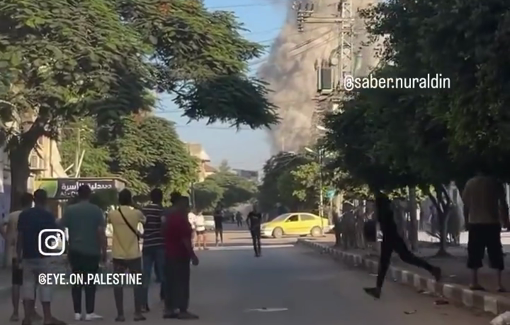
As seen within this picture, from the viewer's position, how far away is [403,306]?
603 inches

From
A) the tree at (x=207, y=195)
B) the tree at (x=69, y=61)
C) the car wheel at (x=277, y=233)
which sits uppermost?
the tree at (x=207, y=195)

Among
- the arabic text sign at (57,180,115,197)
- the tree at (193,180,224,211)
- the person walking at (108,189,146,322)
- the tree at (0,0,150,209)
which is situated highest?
the tree at (193,180,224,211)

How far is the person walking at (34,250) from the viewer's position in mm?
12648

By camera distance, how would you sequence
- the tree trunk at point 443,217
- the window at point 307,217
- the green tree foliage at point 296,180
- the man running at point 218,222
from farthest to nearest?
the green tree foliage at point 296,180 → the window at point 307,217 → the man running at point 218,222 → the tree trunk at point 443,217

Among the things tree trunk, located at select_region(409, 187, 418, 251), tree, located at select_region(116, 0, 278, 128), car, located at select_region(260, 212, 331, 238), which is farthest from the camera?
car, located at select_region(260, 212, 331, 238)

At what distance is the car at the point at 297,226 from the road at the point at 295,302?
32017 millimetres

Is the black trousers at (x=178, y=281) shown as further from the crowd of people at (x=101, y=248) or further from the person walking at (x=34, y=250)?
the person walking at (x=34, y=250)

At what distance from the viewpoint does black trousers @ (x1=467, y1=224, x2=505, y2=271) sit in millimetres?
14680

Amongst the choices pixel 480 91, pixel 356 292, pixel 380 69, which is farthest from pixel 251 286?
pixel 480 91

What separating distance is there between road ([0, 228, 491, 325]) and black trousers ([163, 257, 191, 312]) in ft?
1.03

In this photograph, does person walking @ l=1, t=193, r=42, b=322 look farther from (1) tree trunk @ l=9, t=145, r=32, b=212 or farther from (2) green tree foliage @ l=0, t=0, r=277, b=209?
(1) tree trunk @ l=9, t=145, r=32, b=212

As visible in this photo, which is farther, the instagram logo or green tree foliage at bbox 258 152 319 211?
green tree foliage at bbox 258 152 319 211

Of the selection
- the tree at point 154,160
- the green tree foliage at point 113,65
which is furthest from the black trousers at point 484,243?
the tree at point 154,160

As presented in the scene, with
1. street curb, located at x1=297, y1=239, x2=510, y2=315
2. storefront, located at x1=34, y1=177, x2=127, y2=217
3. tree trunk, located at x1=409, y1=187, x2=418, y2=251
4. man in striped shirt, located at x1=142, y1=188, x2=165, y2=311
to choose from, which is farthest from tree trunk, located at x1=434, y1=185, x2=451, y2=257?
storefront, located at x1=34, y1=177, x2=127, y2=217
